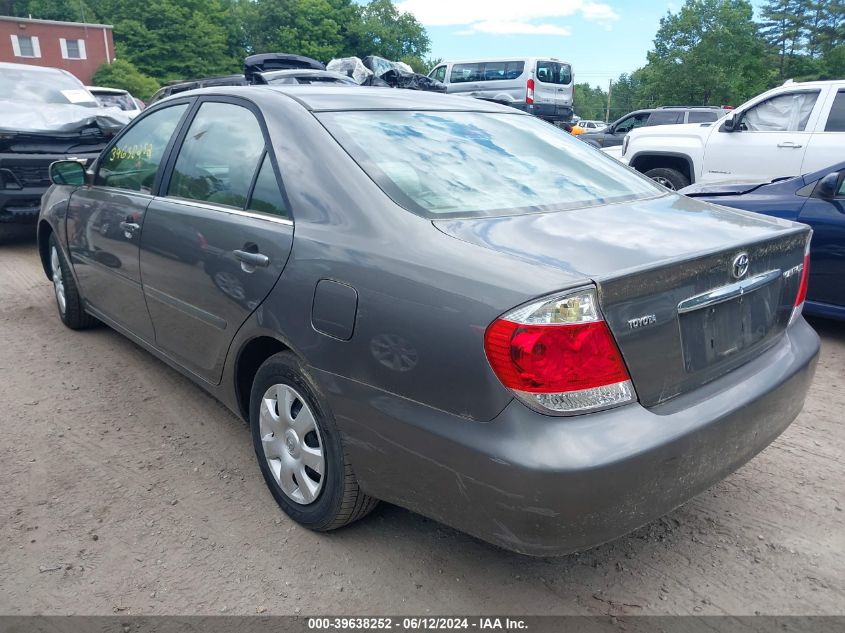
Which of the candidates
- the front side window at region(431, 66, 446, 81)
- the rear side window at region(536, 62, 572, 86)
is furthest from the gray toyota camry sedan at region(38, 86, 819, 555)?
the front side window at region(431, 66, 446, 81)

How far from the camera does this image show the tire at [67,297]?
15.0ft

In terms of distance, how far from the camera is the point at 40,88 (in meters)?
8.47

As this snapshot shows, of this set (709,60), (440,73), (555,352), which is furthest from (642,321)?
(709,60)

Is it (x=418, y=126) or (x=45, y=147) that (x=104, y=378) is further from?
(x=45, y=147)

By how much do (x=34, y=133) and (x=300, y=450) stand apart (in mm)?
6355

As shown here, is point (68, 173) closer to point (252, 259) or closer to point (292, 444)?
point (252, 259)

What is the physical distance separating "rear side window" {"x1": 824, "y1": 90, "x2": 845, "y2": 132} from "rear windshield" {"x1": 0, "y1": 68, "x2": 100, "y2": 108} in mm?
8584

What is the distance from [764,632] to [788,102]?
708 cm

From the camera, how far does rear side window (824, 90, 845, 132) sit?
23.0ft

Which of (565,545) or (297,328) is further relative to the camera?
(297,328)

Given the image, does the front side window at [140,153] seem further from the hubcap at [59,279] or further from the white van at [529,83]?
the white van at [529,83]

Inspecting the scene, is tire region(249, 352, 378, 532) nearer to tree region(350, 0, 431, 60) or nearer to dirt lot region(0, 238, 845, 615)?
dirt lot region(0, 238, 845, 615)

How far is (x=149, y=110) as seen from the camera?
3.73 m

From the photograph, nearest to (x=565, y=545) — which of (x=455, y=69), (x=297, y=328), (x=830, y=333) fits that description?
(x=297, y=328)
